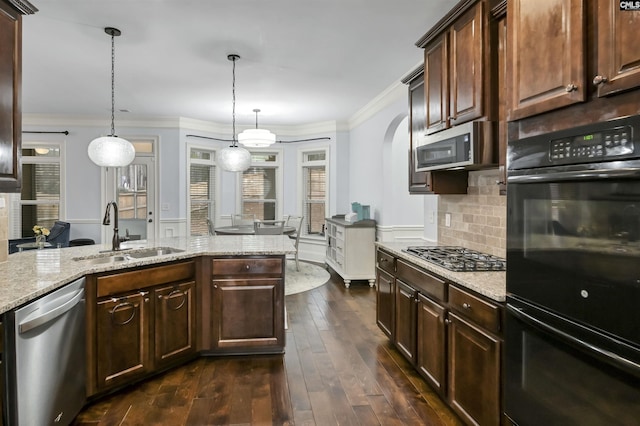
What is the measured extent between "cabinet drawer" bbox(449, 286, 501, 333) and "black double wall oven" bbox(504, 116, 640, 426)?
111 mm

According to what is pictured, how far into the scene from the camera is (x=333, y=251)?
6504 millimetres

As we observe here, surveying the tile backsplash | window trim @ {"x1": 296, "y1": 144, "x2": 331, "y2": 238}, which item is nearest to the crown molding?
window trim @ {"x1": 296, "y1": 144, "x2": 331, "y2": 238}

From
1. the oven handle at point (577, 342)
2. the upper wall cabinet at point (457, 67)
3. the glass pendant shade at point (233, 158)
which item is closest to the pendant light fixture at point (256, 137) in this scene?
the glass pendant shade at point (233, 158)

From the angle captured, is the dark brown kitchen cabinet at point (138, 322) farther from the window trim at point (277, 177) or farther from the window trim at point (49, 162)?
the window trim at point (49, 162)

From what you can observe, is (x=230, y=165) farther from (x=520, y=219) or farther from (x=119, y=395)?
(x=520, y=219)

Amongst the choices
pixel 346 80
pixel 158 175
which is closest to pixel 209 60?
pixel 346 80

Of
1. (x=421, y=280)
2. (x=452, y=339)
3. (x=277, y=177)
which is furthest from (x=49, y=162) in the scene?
(x=452, y=339)

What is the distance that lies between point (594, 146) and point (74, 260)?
304 centimetres

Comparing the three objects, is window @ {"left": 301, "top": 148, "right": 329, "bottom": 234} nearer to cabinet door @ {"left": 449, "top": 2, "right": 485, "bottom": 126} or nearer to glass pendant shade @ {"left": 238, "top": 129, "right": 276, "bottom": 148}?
glass pendant shade @ {"left": 238, "top": 129, "right": 276, "bottom": 148}

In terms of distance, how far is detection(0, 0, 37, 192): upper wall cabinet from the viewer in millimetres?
2016

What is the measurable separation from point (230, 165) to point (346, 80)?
174 centimetres

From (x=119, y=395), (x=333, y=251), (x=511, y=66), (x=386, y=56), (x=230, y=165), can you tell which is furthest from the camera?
(x=333, y=251)

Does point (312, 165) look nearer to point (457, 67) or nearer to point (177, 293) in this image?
point (177, 293)

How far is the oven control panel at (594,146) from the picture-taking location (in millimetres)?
1190
